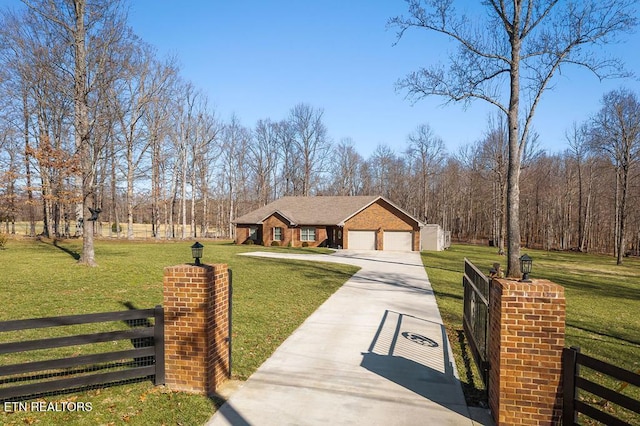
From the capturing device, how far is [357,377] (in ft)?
18.7

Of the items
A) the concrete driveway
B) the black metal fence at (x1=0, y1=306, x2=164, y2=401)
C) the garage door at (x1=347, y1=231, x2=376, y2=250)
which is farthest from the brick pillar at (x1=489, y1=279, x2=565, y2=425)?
the garage door at (x1=347, y1=231, x2=376, y2=250)

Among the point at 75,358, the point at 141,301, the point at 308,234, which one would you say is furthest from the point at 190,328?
the point at 308,234

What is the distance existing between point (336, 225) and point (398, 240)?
19.5ft

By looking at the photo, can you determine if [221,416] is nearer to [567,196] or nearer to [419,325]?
[419,325]

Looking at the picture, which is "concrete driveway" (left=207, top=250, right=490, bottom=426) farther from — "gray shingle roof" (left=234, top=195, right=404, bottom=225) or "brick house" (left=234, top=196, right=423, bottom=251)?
"gray shingle roof" (left=234, top=195, right=404, bottom=225)

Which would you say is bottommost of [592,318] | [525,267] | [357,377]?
[592,318]

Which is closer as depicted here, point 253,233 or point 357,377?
point 357,377

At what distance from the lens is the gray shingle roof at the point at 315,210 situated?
35.0m

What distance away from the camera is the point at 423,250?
1355 inches

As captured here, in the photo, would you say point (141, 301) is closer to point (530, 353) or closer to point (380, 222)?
point (530, 353)

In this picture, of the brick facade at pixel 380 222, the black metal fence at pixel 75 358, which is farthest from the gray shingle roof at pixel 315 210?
the black metal fence at pixel 75 358

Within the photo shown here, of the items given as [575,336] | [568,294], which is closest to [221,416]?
[575,336]

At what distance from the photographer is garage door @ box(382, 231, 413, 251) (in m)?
32.6

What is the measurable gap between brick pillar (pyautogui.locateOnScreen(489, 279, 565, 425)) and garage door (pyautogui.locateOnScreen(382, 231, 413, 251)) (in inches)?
1137
